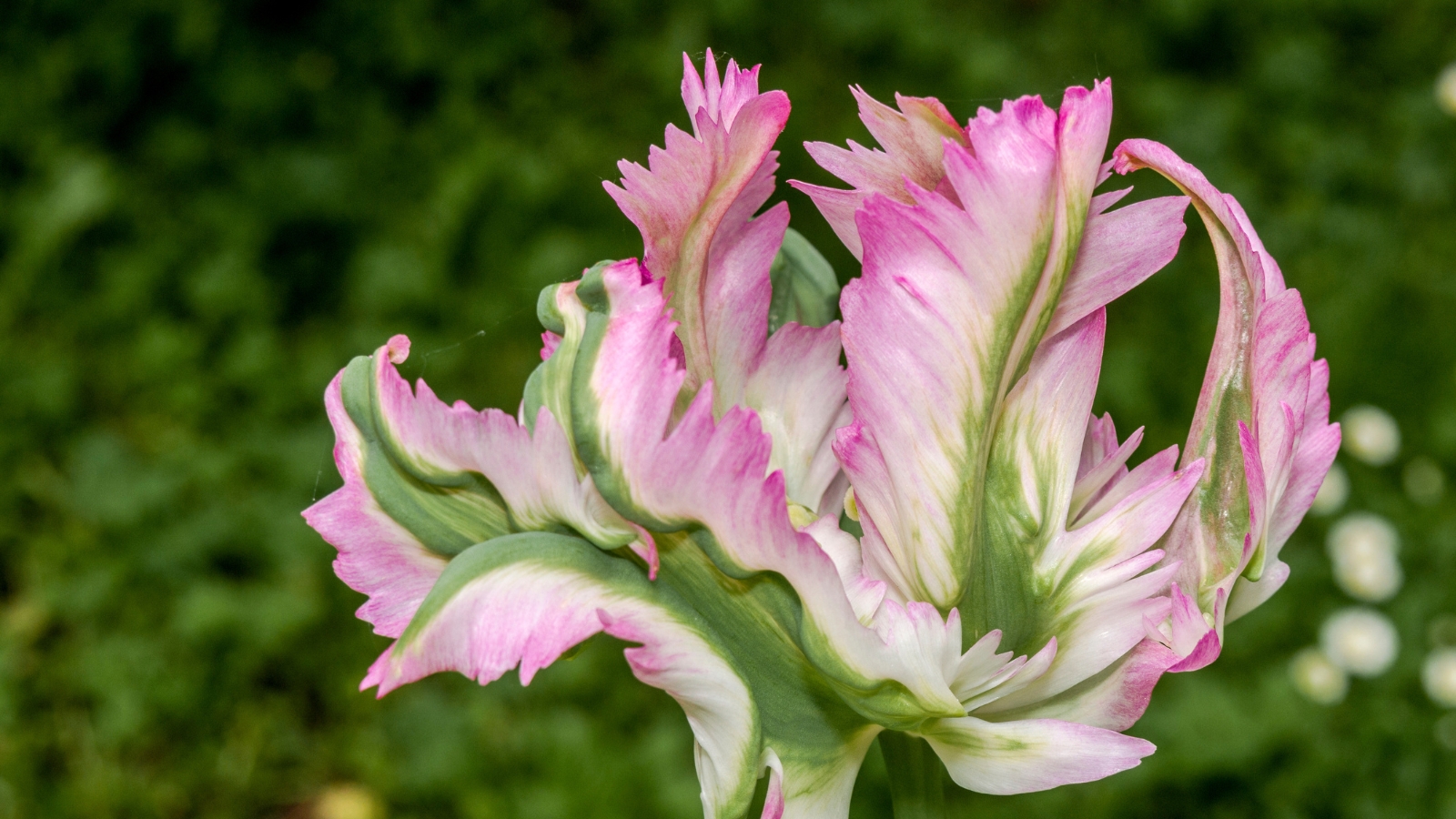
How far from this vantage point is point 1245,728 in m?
1.60

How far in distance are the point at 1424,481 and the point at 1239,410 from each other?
1.79 m

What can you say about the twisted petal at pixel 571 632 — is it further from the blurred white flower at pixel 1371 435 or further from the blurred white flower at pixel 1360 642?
the blurred white flower at pixel 1371 435

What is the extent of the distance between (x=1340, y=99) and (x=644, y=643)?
8.76 ft

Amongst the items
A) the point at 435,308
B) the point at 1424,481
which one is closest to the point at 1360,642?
the point at 1424,481

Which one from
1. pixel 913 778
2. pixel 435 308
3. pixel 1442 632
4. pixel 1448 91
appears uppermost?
pixel 913 778

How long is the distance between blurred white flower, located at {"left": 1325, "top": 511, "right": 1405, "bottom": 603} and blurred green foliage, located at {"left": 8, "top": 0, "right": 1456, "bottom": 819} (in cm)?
4

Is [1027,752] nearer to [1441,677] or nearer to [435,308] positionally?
[1441,677]

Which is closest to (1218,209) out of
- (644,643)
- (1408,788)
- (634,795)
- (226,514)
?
(644,643)

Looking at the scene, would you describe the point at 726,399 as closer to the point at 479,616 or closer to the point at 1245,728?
the point at 479,616

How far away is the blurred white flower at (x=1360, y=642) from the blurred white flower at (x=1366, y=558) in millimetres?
39

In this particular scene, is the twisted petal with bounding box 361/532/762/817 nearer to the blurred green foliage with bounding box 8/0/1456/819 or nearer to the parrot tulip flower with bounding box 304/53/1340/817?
the parrot tulip flower with bounding box 304/53/1340/817

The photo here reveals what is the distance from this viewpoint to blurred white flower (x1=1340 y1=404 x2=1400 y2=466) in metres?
1.99

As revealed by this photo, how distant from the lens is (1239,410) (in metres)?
0.42

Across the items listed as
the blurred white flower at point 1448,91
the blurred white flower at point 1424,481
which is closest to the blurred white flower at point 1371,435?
the blurred white flower at point 1424,481
